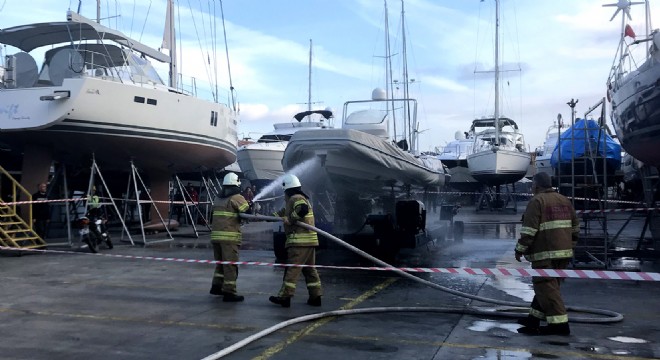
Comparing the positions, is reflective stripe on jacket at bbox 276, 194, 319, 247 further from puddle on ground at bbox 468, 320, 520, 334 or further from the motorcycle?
the motorcycle

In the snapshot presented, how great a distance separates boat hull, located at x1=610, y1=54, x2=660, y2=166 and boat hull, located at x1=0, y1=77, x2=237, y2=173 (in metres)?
10.2

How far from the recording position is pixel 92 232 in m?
12.2

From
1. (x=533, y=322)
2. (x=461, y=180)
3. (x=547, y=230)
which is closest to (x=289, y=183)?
(x=547, y=230)

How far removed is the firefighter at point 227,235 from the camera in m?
7.17

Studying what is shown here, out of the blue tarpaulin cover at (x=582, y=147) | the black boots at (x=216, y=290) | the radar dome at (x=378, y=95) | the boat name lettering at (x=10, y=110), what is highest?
the radar dome at (x=378, y=95)

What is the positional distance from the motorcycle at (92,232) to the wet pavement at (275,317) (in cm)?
149

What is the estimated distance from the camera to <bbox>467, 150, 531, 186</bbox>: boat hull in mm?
29719

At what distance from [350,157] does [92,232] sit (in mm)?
6072

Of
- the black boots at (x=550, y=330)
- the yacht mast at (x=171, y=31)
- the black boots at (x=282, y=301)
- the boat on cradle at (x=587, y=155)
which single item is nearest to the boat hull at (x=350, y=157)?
the black boots at (x=282, y=301)

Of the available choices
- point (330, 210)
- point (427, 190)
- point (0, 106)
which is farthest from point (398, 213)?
point (0, 106)

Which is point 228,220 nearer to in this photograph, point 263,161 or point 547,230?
point 547,230

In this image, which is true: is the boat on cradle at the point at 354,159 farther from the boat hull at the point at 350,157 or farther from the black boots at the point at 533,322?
the black boots at the point at 533,322

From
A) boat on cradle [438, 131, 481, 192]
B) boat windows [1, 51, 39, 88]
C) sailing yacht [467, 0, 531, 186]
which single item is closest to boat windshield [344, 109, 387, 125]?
boat windows [1, 51, 39, 88]

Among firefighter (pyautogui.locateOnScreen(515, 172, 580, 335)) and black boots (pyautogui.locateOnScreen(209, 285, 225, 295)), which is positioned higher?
firefighter (pyautogui.locateOnScreen(515, 172, 580, 335))
